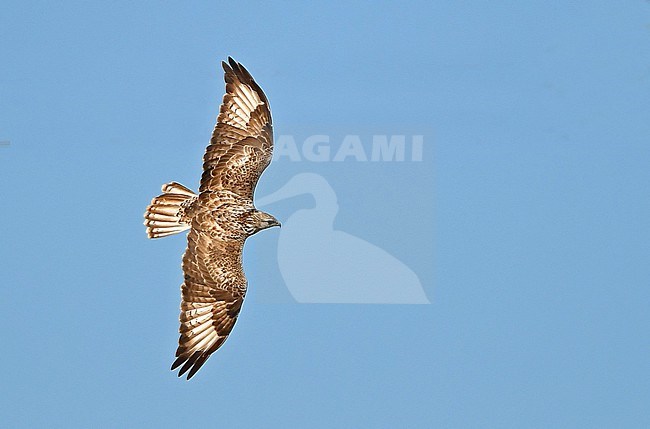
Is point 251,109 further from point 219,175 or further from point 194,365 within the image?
point 194,365

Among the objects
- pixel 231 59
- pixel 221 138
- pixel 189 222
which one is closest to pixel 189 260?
pixel 189 222

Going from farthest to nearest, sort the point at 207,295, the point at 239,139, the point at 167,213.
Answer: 1. the point at 239,139
2. the point at 167,213
3. the point at 207,295

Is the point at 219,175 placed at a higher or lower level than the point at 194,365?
higher

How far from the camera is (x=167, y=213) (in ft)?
26.9

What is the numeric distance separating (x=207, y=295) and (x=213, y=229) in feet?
1.50

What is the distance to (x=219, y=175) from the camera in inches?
322

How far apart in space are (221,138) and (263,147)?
30 cm

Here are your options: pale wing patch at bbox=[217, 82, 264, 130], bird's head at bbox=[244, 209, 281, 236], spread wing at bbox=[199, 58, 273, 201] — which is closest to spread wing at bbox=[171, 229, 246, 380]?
bird's head at bbox=[244, 209, 281, 236]

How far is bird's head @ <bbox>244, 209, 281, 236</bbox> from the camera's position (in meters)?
7.98

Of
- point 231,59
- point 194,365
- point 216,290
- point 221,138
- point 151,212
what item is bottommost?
point 194,365

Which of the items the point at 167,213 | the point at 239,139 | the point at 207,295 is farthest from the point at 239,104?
the point at 207,295

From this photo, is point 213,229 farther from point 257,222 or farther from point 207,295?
point 207,295

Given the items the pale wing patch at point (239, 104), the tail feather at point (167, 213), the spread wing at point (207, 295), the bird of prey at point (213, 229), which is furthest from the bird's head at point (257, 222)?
the pale wing patch at point (239, 104)

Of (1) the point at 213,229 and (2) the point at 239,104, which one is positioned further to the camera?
(2) the point at 239,104
